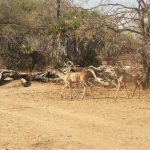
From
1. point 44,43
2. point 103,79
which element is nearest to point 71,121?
point 103,79

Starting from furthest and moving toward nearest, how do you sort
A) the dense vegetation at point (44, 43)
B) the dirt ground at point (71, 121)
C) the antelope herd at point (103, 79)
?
1. the dense vegetation at point (44, 43)
2. the antelope herd at point (103, 79)
3. the dirt ground at point (71, 121)

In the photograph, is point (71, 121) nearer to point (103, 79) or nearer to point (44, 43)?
point (103, 79)

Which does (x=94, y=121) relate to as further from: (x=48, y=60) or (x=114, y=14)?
(x=48, y=60)

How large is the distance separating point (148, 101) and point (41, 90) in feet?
16.2

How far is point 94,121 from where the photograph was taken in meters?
14.5

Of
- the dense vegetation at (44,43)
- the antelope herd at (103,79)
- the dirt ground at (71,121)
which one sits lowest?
the dirt ground at (71,121)

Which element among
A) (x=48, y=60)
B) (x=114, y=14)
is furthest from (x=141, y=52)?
(x=48, y=60)

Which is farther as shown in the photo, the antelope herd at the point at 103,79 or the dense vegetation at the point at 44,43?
the dense vegetation at the point at 44,43

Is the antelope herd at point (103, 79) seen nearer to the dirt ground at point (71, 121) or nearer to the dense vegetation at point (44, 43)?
the dirt ground at point (71, 121)

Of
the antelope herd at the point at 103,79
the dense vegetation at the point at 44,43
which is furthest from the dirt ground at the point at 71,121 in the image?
the dense vegetation at the point at 44,43

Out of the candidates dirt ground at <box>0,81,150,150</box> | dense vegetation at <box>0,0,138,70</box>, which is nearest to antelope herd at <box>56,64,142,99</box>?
dirt ground at <box>0,81,150,150</box>

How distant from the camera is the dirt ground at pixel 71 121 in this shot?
38.6 feet

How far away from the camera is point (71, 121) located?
47.5 ft

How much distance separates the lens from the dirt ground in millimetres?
11762
